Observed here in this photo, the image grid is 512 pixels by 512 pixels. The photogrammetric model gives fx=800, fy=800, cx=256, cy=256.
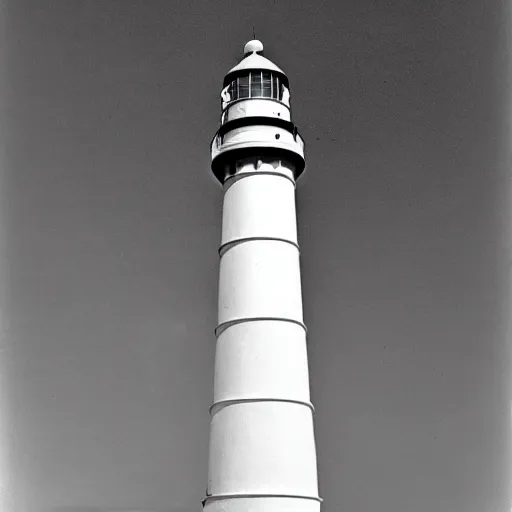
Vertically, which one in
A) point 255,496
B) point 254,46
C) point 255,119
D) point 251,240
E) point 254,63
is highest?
point 254,46

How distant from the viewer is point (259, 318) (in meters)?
14.2

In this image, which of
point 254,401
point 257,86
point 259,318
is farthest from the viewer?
point 257,86

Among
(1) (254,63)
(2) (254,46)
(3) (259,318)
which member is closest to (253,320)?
(3) (259,318)

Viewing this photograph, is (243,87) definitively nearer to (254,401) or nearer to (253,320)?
(253,320)

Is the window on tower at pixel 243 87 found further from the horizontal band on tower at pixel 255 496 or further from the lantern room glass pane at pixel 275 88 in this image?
the horizontal band on tower at pixel 255 496

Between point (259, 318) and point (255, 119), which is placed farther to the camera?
point (255, 119)

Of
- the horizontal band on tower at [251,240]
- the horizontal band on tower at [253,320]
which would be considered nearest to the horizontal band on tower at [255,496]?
the horizontal band on tower at [253,320]

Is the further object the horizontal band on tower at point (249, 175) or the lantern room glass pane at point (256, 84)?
the lantern room glass pane at point (256, 84)

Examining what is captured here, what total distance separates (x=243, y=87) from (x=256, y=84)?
27cm

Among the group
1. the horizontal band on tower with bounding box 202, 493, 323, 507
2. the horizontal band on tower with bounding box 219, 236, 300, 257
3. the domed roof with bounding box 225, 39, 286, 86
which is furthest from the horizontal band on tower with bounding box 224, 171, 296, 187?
the horizontal band on tower with bounding box 202, 493, 323, 507

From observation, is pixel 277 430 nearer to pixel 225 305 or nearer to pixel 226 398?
pixel 226 398

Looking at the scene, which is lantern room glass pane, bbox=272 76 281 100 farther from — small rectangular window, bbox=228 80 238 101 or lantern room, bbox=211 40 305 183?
small rectangular window, bbox=228 80 238 101

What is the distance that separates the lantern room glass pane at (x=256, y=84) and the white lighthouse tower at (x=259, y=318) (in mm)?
20

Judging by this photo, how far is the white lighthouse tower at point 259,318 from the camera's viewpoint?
43.9 ft
